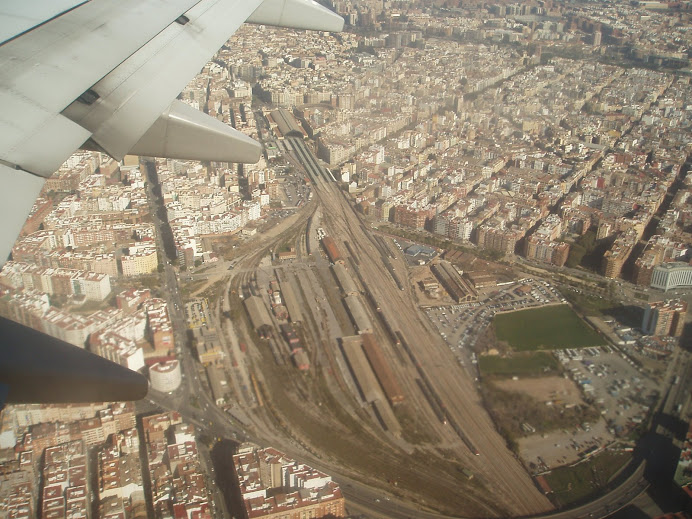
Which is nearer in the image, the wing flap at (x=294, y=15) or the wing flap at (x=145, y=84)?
the wing flap at (x=145, y=84)

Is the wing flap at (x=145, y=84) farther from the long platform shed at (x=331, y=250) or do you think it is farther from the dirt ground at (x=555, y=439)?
the long platform shed at (x=331, y=250)

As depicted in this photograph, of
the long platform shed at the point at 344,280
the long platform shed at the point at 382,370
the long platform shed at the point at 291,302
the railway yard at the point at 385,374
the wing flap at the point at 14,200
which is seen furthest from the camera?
the long platform shed at the point at 344,280

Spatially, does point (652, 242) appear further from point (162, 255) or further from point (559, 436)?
point (162, 255)

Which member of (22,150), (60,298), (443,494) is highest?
(22,150)

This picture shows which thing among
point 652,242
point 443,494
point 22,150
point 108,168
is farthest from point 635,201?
point 22,150

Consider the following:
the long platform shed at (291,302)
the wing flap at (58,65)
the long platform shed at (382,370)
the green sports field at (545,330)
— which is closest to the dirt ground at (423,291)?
the green sports field at (545,330)

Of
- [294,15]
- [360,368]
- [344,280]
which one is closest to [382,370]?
[360,368]
